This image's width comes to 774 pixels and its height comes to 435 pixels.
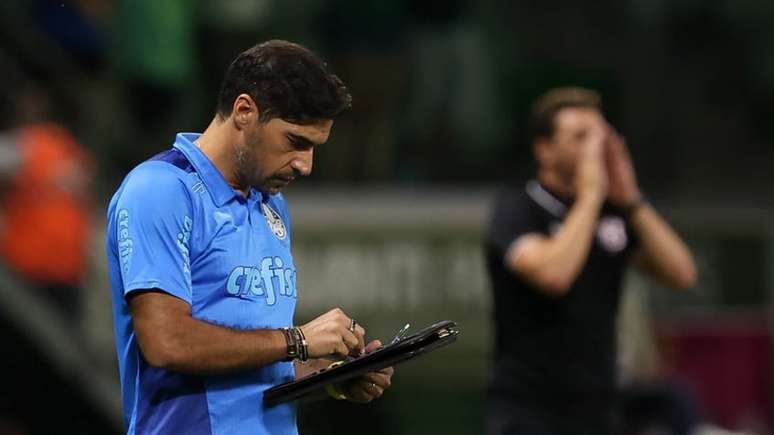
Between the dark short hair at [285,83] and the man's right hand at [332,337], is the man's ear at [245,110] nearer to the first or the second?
the dark short hair at [285,83]

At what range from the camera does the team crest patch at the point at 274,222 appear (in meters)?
3.81

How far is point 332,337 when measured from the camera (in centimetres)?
363

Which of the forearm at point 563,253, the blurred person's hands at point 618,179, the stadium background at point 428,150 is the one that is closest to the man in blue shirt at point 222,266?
the forearm at point 563,253

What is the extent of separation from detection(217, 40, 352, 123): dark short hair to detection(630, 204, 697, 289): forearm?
9.62ft

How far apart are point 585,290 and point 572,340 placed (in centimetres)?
22

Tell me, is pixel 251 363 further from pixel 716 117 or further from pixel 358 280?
pixel 716 117

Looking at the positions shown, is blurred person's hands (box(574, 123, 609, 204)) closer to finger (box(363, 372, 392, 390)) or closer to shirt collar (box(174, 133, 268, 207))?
finger (box(363, 372, 392, 390))

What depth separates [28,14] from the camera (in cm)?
1055

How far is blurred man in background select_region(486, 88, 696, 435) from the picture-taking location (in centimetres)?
586

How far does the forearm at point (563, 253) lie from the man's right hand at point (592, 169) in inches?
1.3

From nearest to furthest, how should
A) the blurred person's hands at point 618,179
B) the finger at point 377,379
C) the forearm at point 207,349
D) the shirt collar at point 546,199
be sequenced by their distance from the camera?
the forearm at point 207,349
the finger at point 377,379
the shirt collar at point 546,199
the blurred person's hands at point 618,179

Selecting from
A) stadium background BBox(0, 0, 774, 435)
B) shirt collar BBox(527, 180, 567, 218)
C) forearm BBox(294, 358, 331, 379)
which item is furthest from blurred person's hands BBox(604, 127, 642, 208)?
stadium background BBox(0, 0, 774, 435)

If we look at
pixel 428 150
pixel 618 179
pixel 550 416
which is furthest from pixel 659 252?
pixel 428 150

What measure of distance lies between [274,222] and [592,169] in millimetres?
2491
